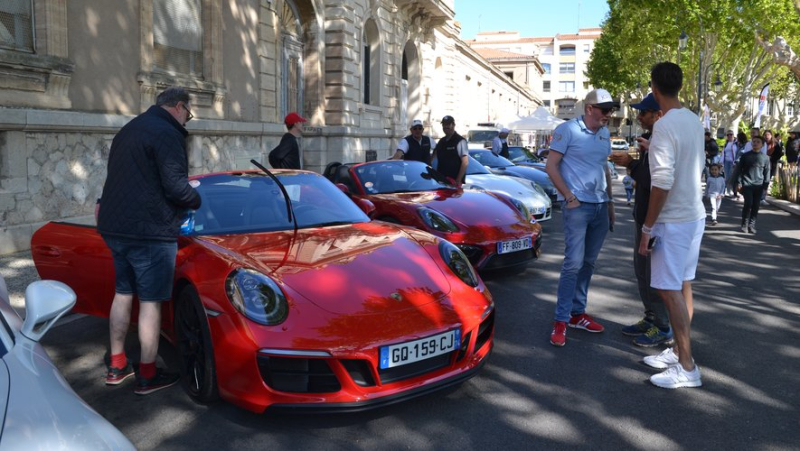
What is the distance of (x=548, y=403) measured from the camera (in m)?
3.67

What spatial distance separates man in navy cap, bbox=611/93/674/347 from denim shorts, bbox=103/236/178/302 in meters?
2.96

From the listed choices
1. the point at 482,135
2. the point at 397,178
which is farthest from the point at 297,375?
the point at 482,135

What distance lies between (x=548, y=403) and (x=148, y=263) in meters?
2.39

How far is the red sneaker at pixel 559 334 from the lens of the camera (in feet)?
15.3

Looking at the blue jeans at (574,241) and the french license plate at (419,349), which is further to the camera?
the blue jeans at (574,241)

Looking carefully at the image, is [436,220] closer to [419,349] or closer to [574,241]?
[574,241]

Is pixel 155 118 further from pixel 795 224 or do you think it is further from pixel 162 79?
pixel 795 224

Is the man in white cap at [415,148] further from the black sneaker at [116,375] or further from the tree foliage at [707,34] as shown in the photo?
the tree foliage at [707,34]

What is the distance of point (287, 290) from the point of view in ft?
11.3

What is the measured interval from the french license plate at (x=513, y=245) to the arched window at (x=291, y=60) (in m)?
11.6

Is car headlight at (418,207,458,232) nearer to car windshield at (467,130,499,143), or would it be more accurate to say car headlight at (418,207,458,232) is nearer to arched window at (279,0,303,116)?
arched window at (279,0,303,116)

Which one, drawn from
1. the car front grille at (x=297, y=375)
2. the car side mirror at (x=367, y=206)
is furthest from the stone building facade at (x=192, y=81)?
the car front grille at (x=297, y=375)

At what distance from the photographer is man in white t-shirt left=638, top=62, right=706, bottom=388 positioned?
3902mm

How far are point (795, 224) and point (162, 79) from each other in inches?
469
